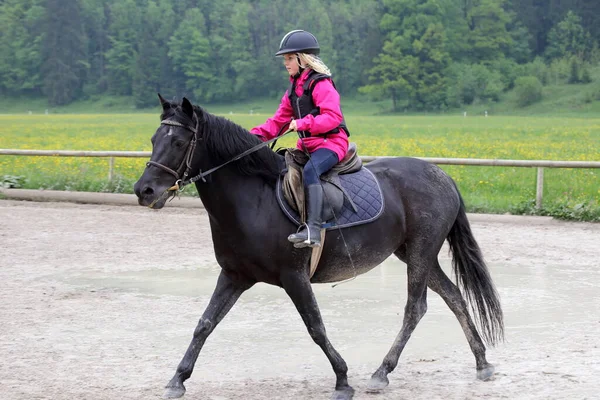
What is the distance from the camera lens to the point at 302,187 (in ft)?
18.2

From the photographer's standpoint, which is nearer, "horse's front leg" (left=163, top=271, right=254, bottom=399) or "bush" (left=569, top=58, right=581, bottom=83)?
"horse's front leg" (left=163, top=271, right=254, bottom=399)

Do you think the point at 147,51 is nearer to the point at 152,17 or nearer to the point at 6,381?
the point at 152,17

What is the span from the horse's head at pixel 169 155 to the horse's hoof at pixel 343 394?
1.58m

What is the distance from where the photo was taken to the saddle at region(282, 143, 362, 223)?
18.0 feet

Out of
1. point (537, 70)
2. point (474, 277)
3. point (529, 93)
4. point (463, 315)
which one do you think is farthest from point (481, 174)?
point (537, 70)

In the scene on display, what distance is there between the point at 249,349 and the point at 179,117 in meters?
2.11

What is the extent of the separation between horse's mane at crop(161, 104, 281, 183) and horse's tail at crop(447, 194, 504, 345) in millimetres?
1681

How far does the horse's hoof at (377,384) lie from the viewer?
219 inches

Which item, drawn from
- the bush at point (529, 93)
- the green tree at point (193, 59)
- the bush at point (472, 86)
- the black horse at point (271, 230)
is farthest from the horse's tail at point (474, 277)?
the green tree at point (193, 59)

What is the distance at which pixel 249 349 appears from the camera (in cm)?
646

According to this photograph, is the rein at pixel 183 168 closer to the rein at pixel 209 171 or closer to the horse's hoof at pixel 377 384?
the rein at pixel 209 171

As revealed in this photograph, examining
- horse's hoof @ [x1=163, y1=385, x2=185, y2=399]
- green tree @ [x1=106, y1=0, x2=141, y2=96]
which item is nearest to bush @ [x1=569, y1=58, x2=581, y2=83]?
green tree @ [x1=106, y1=0, x2=141, y2=96]

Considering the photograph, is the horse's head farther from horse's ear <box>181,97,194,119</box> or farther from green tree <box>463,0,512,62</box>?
green tree <box>463,0,512,62</box>

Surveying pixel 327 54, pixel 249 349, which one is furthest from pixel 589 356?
pixel 327 54
